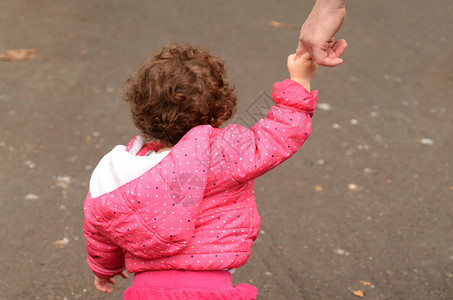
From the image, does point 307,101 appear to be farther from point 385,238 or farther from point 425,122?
point 425,122

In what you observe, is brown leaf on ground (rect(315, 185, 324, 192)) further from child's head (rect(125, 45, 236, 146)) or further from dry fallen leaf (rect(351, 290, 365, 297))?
child's head (rect(125, 45, 236, 146))

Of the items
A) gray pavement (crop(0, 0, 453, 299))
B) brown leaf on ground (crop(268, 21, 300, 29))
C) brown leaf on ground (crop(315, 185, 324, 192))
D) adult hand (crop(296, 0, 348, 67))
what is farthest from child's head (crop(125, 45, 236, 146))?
brown leaf on ground (crop(268, 21, 300, 29))

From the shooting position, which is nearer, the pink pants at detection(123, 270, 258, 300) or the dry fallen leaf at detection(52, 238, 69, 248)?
the pink pants at detection(123, 270, 258, 300)

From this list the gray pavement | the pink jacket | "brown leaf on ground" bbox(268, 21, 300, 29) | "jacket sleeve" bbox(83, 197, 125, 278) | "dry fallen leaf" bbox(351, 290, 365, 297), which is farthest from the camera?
"brown leaf on ground" bbox(268, 21, 300, 29)

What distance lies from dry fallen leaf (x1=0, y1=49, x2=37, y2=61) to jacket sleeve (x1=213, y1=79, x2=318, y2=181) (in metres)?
3.70

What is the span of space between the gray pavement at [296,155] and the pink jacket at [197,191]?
1.16m

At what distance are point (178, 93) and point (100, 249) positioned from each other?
585 millimetres

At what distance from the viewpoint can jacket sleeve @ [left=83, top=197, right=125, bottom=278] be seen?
1.73 meters

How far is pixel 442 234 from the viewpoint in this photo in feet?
10.6

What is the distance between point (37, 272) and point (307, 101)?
1786 millimetres

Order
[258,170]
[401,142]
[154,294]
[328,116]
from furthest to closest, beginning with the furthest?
[328,116], [401,142], [154,294], [258,170]

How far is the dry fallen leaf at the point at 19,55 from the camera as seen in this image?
193 inches

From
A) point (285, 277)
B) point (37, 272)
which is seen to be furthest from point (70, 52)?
point (285, 277)

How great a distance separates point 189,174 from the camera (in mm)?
1611
